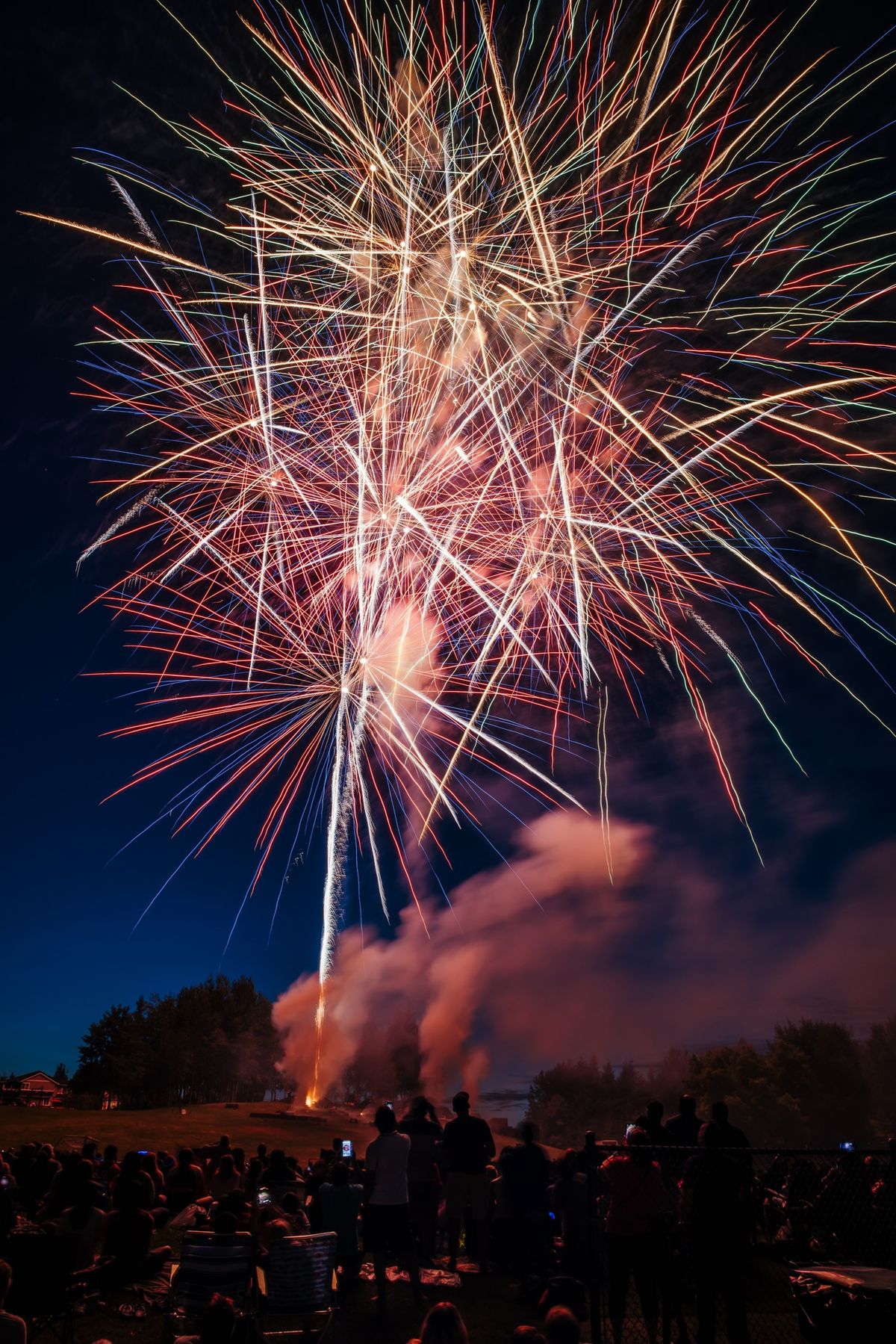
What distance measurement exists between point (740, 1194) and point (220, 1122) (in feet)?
132

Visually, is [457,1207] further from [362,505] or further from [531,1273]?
[362,505]

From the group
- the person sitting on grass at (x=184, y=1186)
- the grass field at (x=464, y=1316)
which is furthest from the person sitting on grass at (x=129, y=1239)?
the person sitting on grass at (x=184, y=1186)

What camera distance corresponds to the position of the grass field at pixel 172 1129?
2951cm

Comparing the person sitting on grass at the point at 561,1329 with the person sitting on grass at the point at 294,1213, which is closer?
the person sitting on grass at the point at 561,1329

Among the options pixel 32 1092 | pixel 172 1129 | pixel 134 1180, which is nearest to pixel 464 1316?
pixel 134 1180

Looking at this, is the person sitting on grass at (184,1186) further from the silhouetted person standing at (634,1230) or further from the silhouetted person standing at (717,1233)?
the silhouetted person standing at (717,1233)

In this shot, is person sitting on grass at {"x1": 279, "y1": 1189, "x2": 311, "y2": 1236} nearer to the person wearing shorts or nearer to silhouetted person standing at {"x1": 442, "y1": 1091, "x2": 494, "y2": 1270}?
the person wearing shorts

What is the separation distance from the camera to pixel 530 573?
55.2 feet

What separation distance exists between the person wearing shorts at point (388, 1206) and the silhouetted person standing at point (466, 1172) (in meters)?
1.07

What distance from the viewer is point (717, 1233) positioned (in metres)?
6.60

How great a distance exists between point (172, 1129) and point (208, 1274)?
32.5 meters

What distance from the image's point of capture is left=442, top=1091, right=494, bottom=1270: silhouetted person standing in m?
9.20

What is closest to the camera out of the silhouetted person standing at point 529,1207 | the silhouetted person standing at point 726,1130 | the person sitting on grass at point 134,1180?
the silhouetted person standing at point 726,1130

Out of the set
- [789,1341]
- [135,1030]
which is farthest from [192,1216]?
[135,1030]
